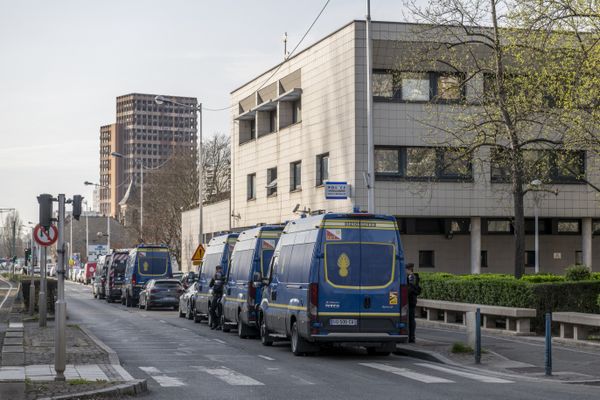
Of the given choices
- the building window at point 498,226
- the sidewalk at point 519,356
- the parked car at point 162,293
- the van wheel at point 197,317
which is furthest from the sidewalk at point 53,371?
the building window at point 498,226

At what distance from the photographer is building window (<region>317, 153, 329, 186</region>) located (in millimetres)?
49656

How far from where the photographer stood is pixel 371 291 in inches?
810

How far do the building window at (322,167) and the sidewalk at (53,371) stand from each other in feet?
77.3

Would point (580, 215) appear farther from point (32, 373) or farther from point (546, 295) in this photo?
point (32, 373)

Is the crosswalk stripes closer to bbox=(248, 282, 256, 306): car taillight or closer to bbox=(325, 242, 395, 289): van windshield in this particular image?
bbox=(325, 242, 395, 289): van windshield

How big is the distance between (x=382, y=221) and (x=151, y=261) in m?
31.2

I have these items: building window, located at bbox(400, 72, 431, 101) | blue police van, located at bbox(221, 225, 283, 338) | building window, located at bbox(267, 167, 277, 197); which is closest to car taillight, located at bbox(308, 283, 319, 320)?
blue police van, located at bbox(221, 225, 283, 338)

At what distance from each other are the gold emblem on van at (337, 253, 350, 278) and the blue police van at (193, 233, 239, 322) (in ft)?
36.5

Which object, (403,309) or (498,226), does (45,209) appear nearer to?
(403,309)

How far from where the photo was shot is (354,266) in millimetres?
20609

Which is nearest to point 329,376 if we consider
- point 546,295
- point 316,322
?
point 316,322

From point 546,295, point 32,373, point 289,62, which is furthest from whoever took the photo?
point 289,62

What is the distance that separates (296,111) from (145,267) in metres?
11.2

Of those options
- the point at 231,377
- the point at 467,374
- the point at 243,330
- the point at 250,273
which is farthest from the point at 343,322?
the point at 243,330
